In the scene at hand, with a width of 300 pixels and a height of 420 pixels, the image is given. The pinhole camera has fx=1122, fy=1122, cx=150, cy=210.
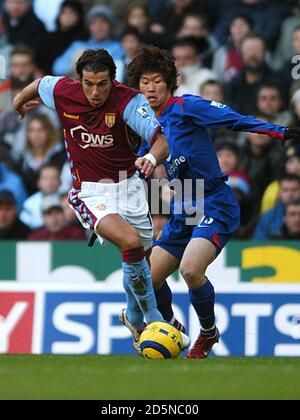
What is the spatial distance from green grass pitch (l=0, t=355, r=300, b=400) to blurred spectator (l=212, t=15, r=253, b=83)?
16.8ft

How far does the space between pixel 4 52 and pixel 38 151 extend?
5.13ft

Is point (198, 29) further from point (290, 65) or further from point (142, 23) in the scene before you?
point (290, 65)

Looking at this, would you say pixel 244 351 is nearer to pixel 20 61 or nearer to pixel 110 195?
pixel 110 195

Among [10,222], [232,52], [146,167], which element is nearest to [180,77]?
[232,52]

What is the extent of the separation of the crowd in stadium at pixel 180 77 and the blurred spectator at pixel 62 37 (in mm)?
12

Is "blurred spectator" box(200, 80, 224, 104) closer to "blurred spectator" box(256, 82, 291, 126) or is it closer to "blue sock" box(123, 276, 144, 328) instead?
"blurred spectator" box(256, 82, 291, 126)

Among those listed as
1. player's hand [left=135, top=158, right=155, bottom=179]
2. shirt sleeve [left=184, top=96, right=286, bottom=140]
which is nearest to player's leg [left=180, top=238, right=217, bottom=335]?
shirt sleeve [left=184, top=96, right=286, bottom=140]

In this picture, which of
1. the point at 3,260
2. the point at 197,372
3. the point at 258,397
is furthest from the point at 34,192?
the point at 258,397

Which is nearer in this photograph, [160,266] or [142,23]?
[160,266]

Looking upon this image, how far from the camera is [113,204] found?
27.9 feet

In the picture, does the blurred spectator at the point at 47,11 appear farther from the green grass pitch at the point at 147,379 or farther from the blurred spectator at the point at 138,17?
the green grass pitch at the point at 147,379

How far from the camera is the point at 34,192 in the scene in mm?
12445

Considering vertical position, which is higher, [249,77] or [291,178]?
[249,77]

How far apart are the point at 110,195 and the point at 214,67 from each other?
188 inches
